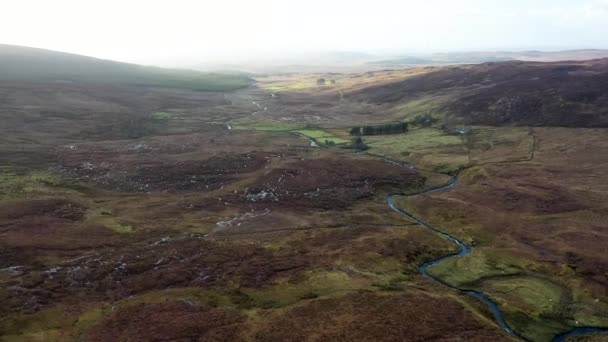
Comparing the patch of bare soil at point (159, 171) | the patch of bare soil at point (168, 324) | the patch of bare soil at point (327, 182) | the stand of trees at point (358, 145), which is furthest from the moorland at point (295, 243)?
the stand of trees at point (358, 145)

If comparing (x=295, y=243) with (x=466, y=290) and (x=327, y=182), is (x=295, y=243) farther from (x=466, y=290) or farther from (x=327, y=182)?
(x=327, y=182)

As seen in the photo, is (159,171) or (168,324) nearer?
(168,324)

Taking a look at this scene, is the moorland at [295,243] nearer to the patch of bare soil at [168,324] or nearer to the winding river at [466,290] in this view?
the patch of bare soil at [168,324]

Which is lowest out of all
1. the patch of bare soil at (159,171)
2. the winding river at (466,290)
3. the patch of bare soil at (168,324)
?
the winding river at (466,290)

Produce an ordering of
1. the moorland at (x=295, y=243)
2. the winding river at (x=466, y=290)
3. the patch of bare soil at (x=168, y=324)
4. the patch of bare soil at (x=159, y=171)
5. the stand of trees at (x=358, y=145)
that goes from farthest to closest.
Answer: the stand of trees at (x=358, y=145), the patch of bare soil at (x=159, y=171), the moorland at (x=295, y=243), the winding river at (x=466, y=290), the patch of bare soil at (x=168, y=324)

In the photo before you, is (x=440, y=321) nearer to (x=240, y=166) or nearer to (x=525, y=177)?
(x=525, y=177)

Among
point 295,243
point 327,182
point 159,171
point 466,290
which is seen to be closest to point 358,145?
point 327,182

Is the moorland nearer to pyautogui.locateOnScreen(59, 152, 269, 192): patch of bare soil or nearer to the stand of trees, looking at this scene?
pyautogui.locateOnScreen(59, 152, 269, 192): patch of bare soil

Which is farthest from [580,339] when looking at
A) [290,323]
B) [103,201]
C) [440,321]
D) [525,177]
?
[103,201]

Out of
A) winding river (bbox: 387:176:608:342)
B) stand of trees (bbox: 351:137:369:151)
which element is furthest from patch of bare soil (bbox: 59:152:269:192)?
winding river (bbox: 387:176:608:342)

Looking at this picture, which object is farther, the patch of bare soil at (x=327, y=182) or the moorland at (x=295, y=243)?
the patch of bare soil at (x=327, y=182)

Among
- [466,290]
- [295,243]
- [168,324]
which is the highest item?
[168,324]
